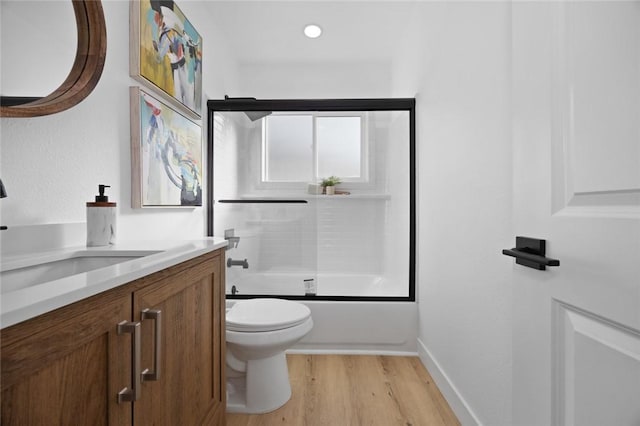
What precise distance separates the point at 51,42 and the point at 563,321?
57.7 inches

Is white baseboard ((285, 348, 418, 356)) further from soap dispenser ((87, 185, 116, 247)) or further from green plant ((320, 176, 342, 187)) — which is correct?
soap dispenser ((87, 185, 116, 247))

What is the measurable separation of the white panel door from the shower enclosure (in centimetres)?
158

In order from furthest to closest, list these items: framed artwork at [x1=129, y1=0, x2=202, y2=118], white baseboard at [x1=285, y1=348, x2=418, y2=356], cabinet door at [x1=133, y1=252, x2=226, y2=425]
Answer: white baseboard at [x1=285, y1=348, x2=418, y2=356] < framed artwork at [x1=129, y1=0, x2=202, y2=118] < cabinet door at [x1=133, y1=252, x2=226, y2=425]

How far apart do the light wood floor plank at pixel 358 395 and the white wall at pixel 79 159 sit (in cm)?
109

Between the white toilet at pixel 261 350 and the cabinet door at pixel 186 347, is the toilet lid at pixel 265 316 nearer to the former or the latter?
the white toilet at pixel 261 350

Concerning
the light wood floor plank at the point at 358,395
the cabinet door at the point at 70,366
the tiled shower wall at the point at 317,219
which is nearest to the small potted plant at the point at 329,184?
the tiled shower wall at the point at 317,219

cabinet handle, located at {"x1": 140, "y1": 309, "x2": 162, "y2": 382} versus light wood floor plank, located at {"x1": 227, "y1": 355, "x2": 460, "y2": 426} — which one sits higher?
cabinet handle, located at {"x1": 140, "y1": 309, "x2": 162, "y2": 382}

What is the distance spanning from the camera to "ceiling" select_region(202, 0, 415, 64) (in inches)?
91.8

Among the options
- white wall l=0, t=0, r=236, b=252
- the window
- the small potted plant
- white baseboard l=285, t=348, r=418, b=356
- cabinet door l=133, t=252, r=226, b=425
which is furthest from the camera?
the small potted plant

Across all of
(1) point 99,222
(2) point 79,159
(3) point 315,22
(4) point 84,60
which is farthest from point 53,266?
(3) point 315,22

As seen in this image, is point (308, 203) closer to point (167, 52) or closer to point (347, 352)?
point (347, 352)

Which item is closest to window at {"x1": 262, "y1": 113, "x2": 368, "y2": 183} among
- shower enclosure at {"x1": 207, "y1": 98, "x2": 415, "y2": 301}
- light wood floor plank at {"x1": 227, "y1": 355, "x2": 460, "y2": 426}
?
shower enclosure at {"x1": 207, "y1": 98, "x2": 415, "y2": 301}

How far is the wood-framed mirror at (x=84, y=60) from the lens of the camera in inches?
36.8

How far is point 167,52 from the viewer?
157 cm
